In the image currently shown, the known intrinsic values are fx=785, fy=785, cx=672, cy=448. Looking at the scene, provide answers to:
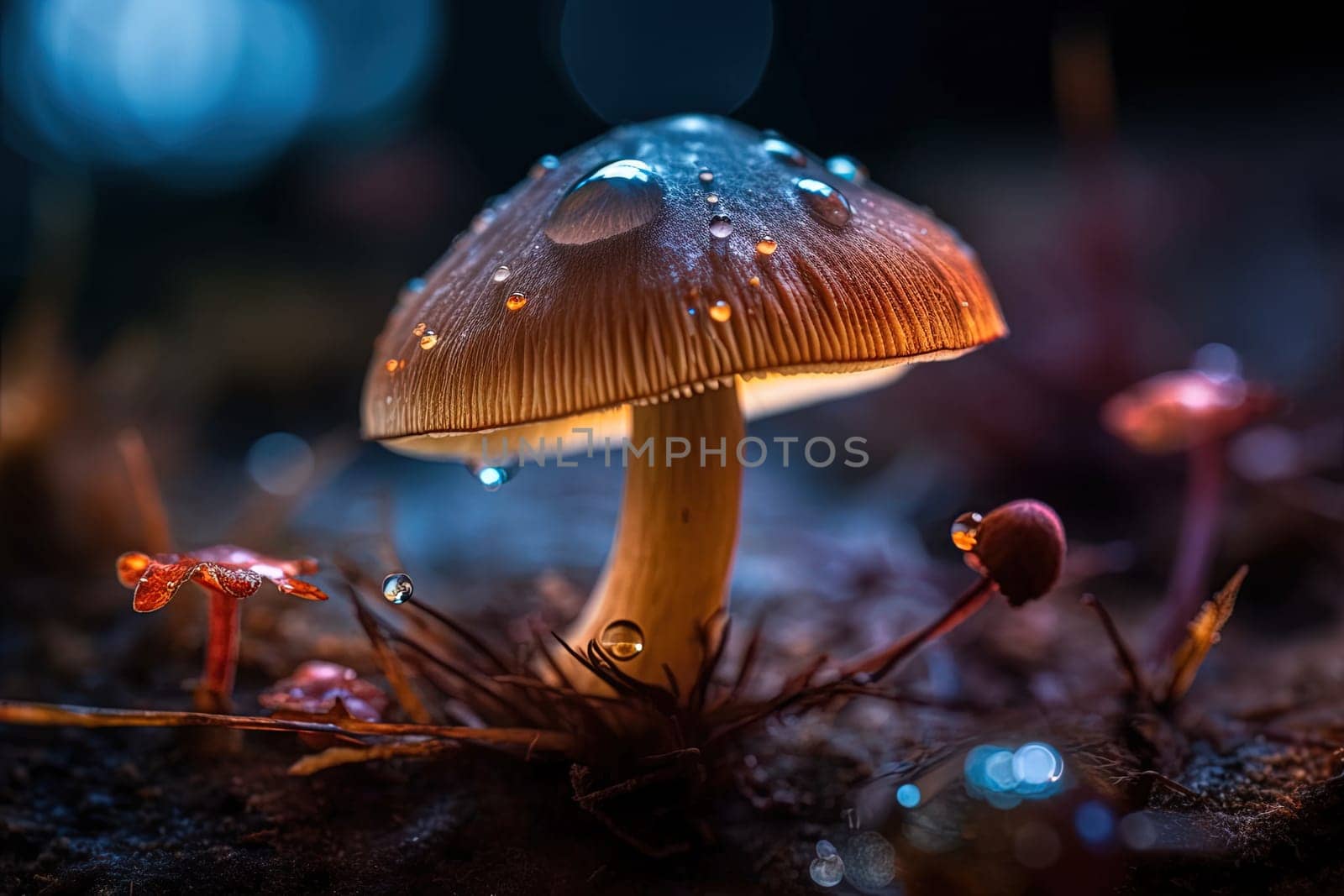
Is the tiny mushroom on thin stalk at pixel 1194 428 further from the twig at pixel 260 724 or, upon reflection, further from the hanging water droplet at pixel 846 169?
the twig at pixel 260 724

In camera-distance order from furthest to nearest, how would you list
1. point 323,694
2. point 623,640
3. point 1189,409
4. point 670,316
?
point 1189,409
point 623,640
point 323,694
point 670,316

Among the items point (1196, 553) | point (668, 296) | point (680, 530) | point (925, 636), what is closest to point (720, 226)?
point (668, 296)

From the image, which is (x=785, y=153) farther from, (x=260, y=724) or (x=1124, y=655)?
(x=260, y=724)

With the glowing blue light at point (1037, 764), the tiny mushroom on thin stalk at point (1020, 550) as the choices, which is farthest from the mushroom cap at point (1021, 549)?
the glowing blue light at point (1037, 764)

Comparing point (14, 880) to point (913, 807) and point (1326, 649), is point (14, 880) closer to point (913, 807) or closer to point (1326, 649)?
point (913, 807)

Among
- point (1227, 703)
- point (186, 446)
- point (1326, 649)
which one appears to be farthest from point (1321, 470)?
point (186, 446)

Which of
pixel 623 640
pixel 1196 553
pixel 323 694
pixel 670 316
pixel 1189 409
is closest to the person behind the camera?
pixel 670 316

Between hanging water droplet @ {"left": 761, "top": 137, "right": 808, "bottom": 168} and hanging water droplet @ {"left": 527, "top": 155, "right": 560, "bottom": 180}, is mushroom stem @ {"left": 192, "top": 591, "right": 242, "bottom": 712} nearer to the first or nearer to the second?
hanging water droplet @ {"left": 527, "top": 155, "right": 560, "bottom": 180}
